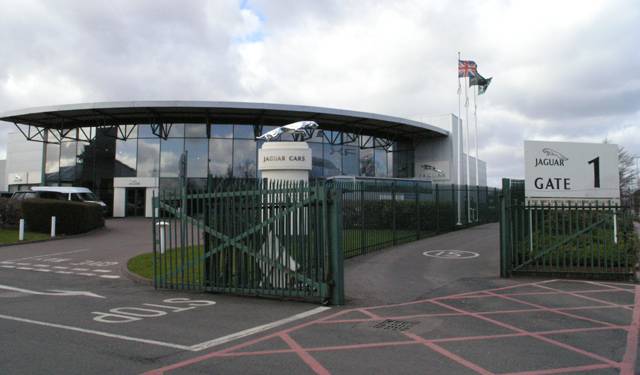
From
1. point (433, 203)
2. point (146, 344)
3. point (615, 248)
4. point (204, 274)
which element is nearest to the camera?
point (146, 344)

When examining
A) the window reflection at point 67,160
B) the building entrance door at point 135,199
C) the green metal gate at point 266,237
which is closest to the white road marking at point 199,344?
the green metal gate at point 266,237

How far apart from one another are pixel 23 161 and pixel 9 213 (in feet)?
56.1

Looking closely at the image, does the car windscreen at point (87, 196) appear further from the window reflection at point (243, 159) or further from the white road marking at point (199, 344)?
the white road marking at point (199, 344)

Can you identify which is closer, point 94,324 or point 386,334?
point 386,334

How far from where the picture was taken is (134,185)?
32.3 metres

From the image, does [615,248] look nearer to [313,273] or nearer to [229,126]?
[313,273]

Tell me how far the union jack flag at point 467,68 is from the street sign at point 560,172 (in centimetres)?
1703

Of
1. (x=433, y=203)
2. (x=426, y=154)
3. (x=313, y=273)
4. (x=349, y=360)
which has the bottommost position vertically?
(x=349, y=360)

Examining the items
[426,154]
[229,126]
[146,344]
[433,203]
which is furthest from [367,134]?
[146,344]

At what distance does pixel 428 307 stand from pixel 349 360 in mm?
2985

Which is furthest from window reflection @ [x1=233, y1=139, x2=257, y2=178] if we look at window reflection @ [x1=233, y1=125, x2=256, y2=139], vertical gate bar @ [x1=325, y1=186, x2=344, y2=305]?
vertical gate bar @ [x1=325, y1=186, x2=344, y2=305]

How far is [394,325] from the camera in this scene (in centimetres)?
658

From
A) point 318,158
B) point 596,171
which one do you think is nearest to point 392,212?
point 596,171

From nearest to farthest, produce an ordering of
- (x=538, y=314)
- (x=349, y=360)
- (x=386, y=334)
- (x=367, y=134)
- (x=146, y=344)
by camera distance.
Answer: (x=349, y=360)
(x=146, y=344)
(x=386, y=334)
(x=538, y=314)
(x=367, y=134)
